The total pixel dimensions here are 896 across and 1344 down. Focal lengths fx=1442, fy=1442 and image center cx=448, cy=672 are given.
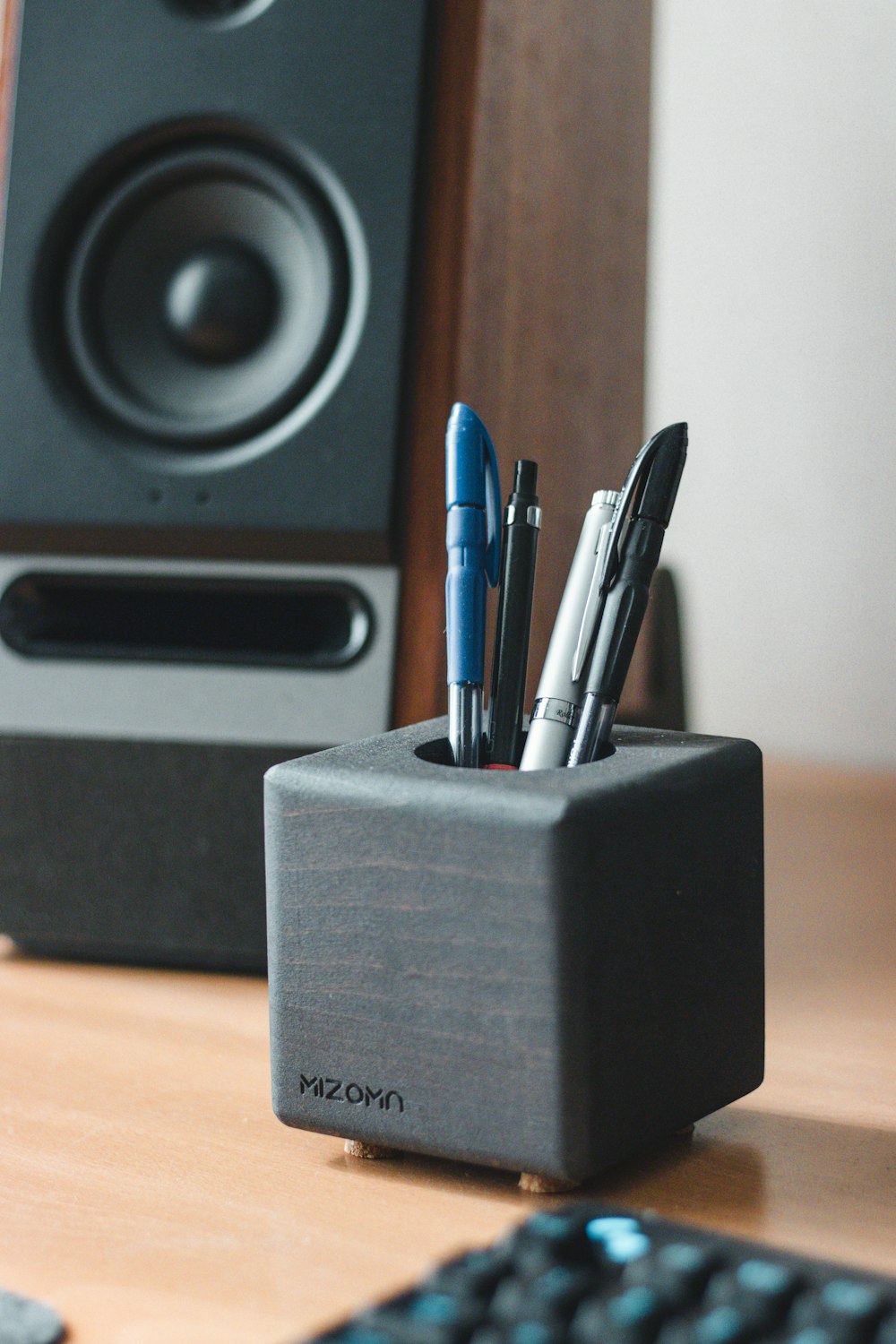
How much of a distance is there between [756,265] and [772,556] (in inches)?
6.3

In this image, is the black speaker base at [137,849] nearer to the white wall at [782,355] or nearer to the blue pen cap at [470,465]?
the blue pen cap at [470,465]

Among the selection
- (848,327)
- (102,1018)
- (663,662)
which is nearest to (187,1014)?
(102,1018)

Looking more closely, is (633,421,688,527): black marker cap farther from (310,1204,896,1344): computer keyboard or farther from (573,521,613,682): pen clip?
(310,1204,896,1344): computer keyboard

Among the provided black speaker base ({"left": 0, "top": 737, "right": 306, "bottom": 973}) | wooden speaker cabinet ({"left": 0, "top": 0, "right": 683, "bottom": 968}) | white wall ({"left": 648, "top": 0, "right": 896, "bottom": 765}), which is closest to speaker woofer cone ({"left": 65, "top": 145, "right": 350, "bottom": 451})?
wooden speaker cabinet ({"left": 0, "top": 0, "right": 683, "bottom": 968})

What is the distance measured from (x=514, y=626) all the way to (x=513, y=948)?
0.10 metres

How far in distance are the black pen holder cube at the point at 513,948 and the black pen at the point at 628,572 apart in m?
0.01

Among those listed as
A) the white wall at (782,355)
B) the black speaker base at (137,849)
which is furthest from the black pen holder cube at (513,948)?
the white wall at (782,355)

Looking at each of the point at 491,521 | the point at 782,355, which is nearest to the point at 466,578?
the point at 491,521

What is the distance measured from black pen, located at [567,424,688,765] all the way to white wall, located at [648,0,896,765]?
0.39 meters

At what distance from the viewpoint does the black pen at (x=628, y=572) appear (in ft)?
1.15

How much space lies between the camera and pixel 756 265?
2.61 ft

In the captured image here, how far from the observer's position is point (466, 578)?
1.22ft

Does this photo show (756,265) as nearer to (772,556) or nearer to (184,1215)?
(772,556)

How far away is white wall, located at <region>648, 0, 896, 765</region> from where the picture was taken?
0.76 metres
